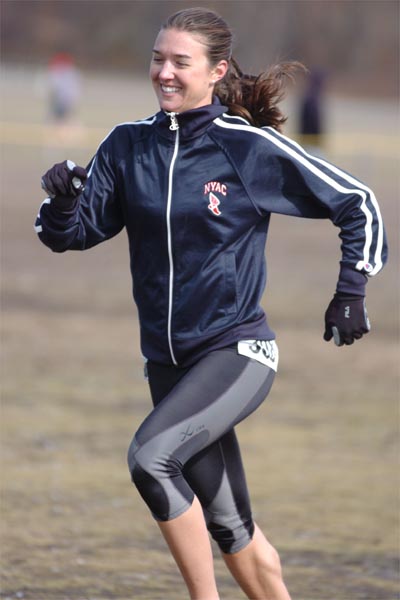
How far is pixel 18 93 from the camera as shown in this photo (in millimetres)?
47844

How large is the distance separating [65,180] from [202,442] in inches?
36.3

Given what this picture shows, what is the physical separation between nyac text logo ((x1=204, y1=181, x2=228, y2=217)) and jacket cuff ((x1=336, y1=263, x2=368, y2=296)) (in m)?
0.44

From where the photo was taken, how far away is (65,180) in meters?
4.14

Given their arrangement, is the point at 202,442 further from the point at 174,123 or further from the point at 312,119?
the point at 312,119

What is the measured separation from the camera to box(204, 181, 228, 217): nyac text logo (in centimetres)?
424

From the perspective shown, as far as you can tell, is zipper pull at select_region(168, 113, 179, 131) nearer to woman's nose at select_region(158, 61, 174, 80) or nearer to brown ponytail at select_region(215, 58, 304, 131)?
woman's nose at select_region(158, 61, 174, 80)

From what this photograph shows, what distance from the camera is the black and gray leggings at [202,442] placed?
406 centimetres

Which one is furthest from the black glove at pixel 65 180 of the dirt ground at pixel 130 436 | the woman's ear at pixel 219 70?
the dirt ground at pixel 130 436

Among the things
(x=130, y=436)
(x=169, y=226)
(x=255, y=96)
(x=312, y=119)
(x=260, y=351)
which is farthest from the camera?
(x=312, y=119)

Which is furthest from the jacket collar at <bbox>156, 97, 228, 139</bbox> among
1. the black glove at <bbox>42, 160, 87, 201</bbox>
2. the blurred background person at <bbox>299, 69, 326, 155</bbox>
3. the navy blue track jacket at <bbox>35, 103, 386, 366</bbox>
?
the blurred background person at <bbox>299, 69, 326, 155</bbox>

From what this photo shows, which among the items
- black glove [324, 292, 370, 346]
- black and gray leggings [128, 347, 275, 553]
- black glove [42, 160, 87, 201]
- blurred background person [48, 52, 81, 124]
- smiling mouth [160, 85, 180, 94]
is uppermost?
smiling mouth [160, 85, 180, 94]

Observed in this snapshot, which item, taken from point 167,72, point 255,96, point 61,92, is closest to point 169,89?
point 167,72

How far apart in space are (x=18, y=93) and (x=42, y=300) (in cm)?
3600

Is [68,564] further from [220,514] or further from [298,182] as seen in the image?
[298,182]
